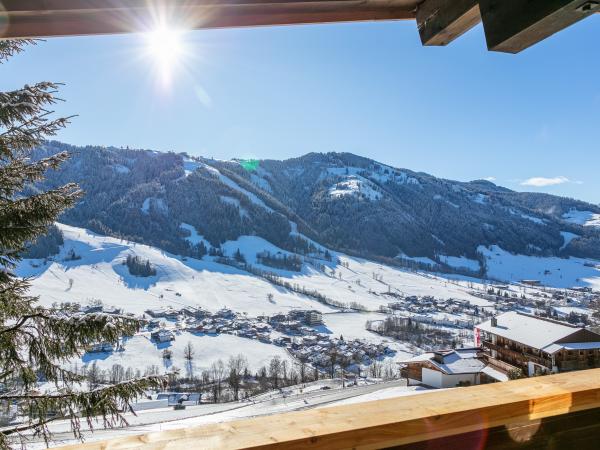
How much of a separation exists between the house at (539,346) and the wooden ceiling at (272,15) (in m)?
19.1

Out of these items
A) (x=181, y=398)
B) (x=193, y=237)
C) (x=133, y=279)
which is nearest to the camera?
(x=181, y=398)

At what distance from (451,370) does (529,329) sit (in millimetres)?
4624

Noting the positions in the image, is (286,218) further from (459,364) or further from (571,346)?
(571,346)

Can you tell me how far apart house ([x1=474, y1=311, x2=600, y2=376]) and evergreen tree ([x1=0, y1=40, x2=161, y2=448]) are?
60.2 ft

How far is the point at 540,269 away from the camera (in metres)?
143

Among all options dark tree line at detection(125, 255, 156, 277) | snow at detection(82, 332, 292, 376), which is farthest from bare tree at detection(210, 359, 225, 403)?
dark tree line at detection(125, 255, 156, 277)

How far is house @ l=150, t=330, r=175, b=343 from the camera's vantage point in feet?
184

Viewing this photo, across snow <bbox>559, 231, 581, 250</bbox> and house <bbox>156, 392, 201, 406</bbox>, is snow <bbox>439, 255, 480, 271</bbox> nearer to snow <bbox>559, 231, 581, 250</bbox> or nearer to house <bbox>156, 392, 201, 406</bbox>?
snow <bbox>559, 231, 581, 250</bbox>

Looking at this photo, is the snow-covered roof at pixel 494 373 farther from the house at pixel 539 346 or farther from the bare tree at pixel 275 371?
the bare tree at pixel 275 371

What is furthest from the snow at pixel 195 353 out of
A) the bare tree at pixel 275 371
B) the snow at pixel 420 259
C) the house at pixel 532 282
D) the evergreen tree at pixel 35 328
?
the snow at pixel 420 259

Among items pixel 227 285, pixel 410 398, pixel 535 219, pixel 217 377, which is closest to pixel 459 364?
pixel 410 398

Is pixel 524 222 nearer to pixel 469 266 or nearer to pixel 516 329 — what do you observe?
pixel 469 266

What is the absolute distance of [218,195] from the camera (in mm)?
159000

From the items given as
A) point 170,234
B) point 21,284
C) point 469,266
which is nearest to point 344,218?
point 469,266
